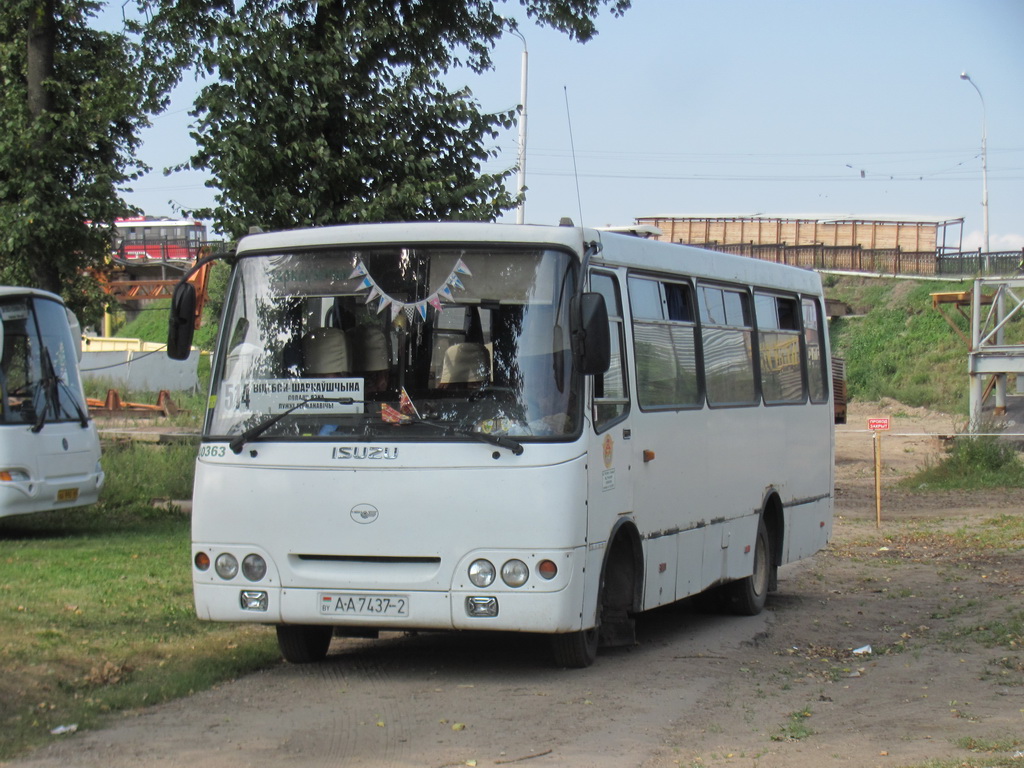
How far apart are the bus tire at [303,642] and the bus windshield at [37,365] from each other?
302 inches

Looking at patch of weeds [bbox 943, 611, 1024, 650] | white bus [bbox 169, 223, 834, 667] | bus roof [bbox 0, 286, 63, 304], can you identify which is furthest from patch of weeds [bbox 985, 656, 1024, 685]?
bus roof [bbox 0, 286, 63, 304]

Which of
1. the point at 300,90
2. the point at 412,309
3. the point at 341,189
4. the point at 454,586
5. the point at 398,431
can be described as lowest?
the point at 454,586

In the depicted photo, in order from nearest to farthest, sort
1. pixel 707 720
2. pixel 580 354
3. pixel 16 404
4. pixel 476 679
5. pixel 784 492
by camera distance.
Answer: pixel 707 720 < pixel 580 354 < pixel 476 679 < pixel 784 492 < pixel 16 404

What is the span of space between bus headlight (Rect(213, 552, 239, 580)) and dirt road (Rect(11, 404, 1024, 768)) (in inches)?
27.1

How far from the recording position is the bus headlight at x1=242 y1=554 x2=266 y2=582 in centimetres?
858

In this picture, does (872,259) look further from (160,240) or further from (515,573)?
(515,573)

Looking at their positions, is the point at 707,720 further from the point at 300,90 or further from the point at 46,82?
the point at 46,82

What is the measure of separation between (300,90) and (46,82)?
6081 millimetres

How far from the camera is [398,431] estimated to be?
844 centimetres

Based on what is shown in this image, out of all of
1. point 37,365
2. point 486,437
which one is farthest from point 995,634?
point 37,365

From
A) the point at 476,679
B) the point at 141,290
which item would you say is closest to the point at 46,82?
the point at 476,679

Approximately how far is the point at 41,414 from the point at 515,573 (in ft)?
31.4

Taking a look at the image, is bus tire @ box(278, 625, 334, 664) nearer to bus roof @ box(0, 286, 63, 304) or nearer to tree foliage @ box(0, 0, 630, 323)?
tree foliage @ box(0, 0, 630, 323)

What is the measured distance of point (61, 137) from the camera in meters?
18.9
